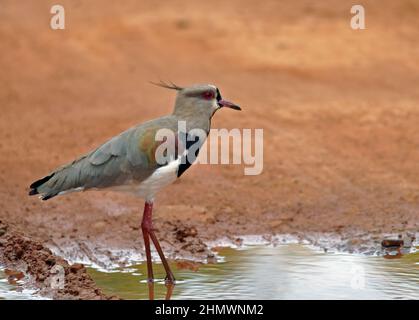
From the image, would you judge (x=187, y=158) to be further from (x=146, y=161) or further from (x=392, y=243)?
(x=392, y=243)

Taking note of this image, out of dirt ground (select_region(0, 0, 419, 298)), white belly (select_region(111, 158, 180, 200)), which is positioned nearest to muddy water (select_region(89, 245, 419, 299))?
dirt ground (select_region(0, 0, 419, 298))

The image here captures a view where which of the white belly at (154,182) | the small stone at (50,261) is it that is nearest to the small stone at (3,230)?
the small stone at (50,261)

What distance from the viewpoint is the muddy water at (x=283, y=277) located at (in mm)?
6766

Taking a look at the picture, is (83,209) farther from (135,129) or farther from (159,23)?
(159,23)

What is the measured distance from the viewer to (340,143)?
11609mm

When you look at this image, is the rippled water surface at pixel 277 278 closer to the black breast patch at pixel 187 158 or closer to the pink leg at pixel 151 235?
the pink leg at pixel 151 235

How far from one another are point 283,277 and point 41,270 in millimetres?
1779

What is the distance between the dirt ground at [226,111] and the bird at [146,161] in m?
0.75

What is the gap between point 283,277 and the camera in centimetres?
721

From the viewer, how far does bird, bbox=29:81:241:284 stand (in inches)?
274

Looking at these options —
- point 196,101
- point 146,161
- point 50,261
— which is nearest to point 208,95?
point 196,101

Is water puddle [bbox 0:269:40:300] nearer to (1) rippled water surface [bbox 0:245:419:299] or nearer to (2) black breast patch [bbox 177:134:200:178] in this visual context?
(1) rippled water surface [bbox 0:245:419:299]

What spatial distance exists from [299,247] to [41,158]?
12.5ft
